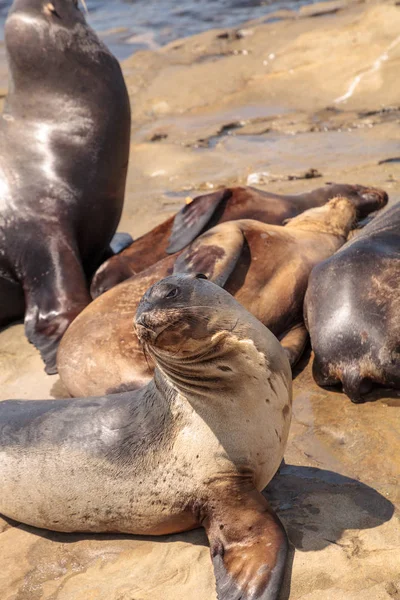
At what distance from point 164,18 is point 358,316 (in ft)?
41.5

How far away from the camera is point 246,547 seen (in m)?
3.26

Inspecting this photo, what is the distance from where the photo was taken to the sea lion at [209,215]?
5770 mm

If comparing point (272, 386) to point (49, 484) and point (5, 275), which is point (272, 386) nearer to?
point (49, 484)

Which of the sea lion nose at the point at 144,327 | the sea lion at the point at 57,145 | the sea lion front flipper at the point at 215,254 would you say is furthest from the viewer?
the sea lion at the point at 57,145

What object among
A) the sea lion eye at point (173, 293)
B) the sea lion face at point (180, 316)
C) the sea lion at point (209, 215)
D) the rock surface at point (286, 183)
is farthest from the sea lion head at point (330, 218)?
the sea lion eye at point (173, 293)

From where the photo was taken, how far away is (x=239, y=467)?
3365 mm

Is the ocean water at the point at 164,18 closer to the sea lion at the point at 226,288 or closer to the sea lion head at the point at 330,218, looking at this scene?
the sea lion head at the point at 330,218

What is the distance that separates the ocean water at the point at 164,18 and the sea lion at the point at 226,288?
8409mm

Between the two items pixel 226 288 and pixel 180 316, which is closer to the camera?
pixel 180 316

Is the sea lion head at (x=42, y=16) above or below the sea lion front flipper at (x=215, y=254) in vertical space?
above

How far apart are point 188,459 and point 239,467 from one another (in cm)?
20

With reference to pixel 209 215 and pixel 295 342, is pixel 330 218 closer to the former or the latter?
pixel 209 215

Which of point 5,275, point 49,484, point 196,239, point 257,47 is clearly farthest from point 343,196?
point 257,47

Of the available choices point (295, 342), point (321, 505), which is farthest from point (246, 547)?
point (295, 342)
